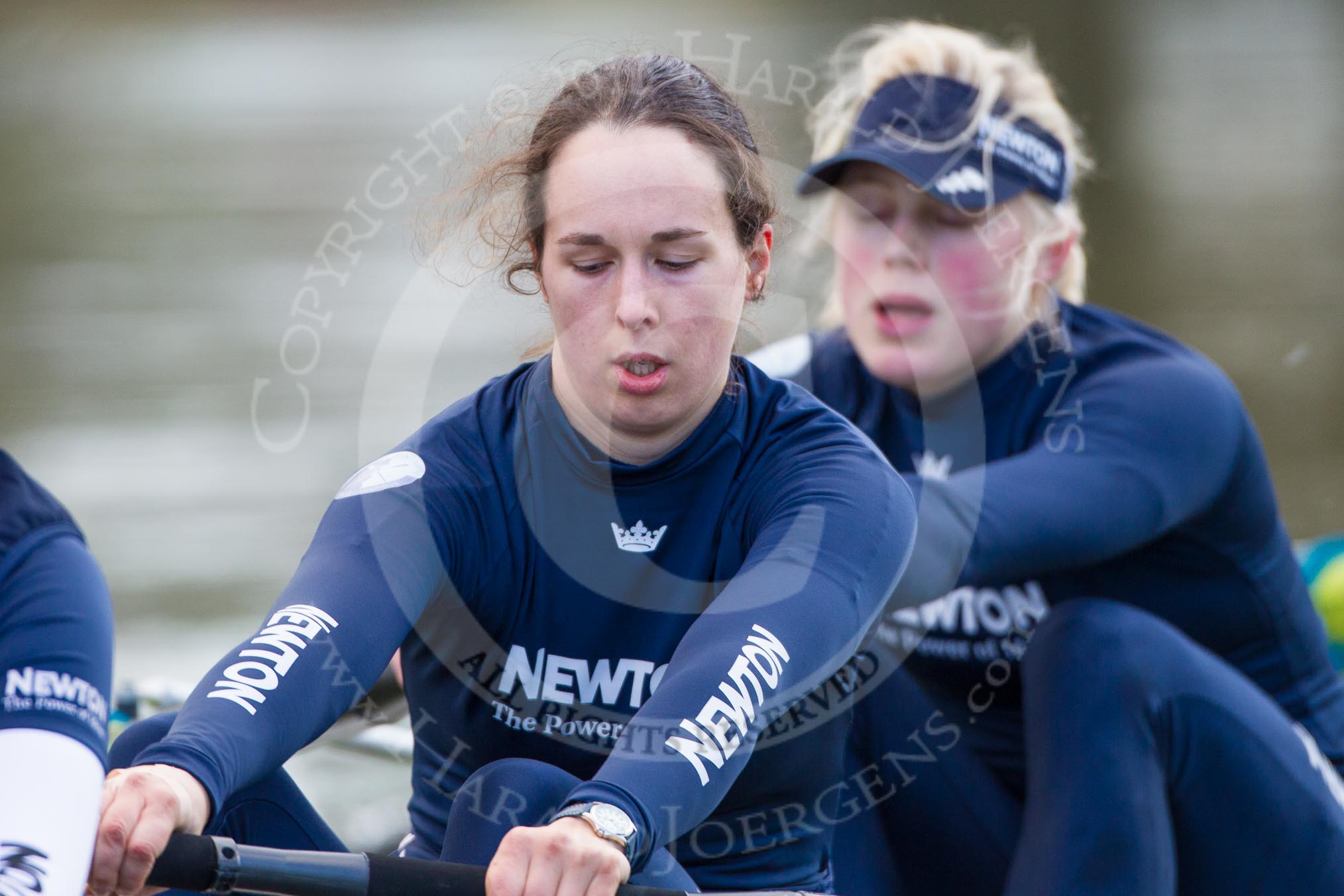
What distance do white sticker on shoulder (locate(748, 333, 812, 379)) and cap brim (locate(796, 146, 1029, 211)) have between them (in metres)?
0.24

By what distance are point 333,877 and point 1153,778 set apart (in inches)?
32.2

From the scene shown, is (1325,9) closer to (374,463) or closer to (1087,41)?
→ (1087,41)

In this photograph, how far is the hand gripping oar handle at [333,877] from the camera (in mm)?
1061

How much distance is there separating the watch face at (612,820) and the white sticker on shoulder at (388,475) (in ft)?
1.27

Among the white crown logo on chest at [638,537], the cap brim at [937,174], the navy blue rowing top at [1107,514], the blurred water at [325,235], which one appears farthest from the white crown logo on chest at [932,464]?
the white crown logo on chest at [638,537]

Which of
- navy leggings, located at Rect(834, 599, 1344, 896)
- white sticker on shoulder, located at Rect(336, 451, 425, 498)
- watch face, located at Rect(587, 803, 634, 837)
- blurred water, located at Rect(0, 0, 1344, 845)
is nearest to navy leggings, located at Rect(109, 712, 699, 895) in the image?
watch face, located at Rect(587, 803, 634, 837)

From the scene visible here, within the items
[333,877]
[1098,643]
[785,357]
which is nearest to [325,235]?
[785,357]

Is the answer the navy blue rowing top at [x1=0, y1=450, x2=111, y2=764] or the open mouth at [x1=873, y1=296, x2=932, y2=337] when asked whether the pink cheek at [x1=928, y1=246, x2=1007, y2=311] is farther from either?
the navy blue rowing top at [x1=0, y1=450, x2=111, y2=764]

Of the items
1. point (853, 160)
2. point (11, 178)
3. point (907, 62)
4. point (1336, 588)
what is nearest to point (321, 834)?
point (853, 160)

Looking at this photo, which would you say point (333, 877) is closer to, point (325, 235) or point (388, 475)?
point (388, 475)

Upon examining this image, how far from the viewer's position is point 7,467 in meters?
1.41

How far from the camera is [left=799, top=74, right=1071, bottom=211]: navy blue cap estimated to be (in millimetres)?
1882

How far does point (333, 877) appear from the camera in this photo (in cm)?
108

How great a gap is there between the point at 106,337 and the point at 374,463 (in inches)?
140
